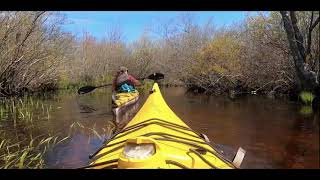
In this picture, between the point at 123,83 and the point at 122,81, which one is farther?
the point at 123,83

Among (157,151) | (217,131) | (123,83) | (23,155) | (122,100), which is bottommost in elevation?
(217,131)

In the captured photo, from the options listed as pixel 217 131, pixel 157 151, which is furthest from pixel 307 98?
pixel 217 131

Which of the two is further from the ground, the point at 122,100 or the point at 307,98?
the point at 307,98

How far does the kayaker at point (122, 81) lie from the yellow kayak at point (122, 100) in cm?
20

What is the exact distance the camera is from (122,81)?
9516 millimetres

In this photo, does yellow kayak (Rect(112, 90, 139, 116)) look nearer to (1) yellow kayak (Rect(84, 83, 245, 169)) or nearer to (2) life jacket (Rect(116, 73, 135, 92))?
(2) life jacket (Rect(116, 73, 135, 92))

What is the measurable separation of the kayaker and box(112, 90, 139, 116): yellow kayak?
200mm

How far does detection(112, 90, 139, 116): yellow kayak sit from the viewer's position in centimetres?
864

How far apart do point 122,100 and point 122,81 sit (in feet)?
1.98

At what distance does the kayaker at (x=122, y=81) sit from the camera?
899 centimetres

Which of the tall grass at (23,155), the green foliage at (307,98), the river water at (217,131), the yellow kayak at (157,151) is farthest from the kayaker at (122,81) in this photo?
the green foliage at (307,98)

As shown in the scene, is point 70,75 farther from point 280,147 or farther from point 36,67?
point 280,147

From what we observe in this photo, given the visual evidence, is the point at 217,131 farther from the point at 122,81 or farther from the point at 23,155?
the point at 23,155

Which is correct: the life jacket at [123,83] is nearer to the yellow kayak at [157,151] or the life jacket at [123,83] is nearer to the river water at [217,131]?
the river water at [217,131]
